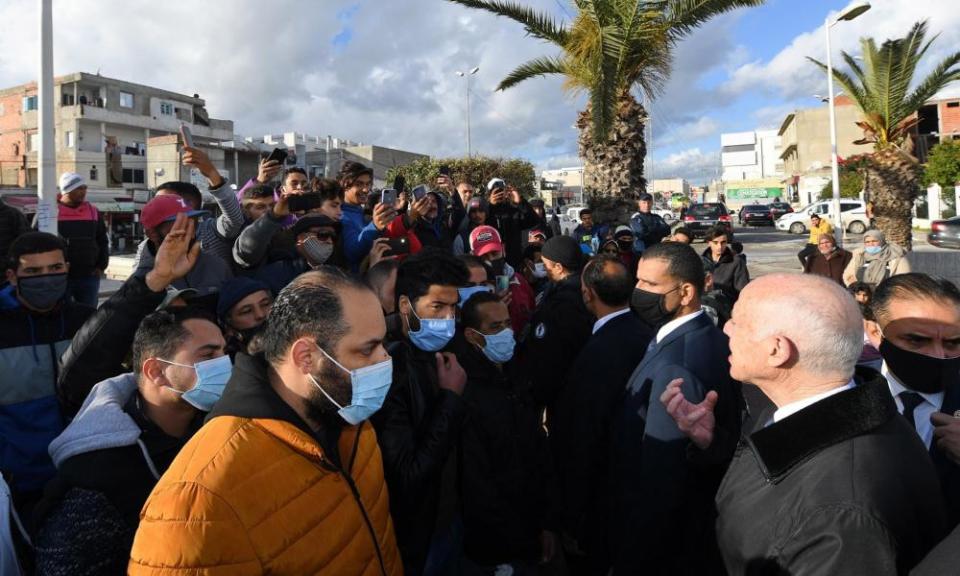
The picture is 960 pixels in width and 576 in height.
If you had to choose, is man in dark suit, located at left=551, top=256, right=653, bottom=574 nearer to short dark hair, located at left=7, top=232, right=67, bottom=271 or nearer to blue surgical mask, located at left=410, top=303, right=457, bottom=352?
blue surgical mask, located at left=410, top=303, right=457, bottom=352

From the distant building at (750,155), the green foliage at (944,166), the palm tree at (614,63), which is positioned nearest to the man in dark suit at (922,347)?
the palm tree at (614,63)

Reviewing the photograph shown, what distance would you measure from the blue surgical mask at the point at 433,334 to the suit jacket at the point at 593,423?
2.63ft

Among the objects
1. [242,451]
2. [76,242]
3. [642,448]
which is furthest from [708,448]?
[76,242]

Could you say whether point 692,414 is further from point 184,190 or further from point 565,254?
point 184,190

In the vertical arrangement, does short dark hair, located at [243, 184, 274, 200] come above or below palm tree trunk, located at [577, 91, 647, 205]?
below

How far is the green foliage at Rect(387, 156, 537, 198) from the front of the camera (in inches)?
1359

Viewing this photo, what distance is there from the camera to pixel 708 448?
8.71 feet

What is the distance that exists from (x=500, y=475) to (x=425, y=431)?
23.2 inches

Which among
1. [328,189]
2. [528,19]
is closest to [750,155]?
[528,19]

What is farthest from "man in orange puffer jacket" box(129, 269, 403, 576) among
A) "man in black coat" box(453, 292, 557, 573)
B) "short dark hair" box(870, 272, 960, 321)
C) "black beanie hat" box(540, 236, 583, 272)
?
"black beanie hat" box(540, 236, 583, 272)

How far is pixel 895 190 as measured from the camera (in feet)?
49.4

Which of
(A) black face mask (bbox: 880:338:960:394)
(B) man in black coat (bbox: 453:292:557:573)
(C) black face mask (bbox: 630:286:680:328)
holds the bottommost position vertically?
(B) man in black coat (bbox: 453:292:557:573)

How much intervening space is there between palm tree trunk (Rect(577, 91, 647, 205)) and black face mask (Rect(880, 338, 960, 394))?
9113mm

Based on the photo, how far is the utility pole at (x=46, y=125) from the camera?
774 cm
